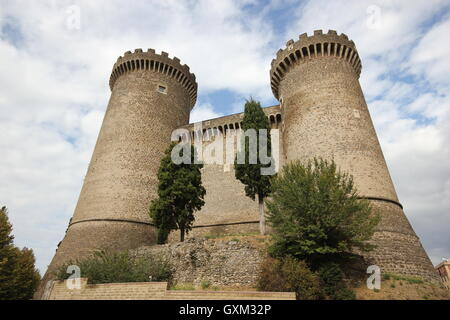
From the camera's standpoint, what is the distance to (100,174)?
884 inches

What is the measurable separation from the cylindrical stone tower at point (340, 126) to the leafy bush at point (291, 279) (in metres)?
4.67

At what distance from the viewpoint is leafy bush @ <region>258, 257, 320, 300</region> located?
37.6ft

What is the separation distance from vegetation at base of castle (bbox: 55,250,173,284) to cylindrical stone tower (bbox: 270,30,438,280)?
9.32 metres

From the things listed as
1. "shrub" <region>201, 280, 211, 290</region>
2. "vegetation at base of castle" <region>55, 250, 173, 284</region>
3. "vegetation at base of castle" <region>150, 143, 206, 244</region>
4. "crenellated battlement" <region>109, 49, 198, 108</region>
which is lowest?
"shrub" <region>201, 280, 211, 290</region>

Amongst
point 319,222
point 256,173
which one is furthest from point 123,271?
point 319,222

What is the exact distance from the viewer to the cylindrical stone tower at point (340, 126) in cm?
1557

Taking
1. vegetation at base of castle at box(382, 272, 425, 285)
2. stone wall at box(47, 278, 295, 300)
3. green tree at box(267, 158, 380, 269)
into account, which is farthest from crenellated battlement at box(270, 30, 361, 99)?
stone wall at box(47, 278, 295, 300)

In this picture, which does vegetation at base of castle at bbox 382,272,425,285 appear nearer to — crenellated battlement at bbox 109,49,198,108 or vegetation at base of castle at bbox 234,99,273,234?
vegetation at base of castle at bbox 234,99,273,234

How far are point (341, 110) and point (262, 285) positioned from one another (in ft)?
39.4

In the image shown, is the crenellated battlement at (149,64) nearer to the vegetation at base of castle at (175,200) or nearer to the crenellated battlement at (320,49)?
the crenellated battlement at (320,49)

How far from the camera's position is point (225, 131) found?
86.0 ft

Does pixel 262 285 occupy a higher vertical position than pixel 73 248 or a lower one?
lower
